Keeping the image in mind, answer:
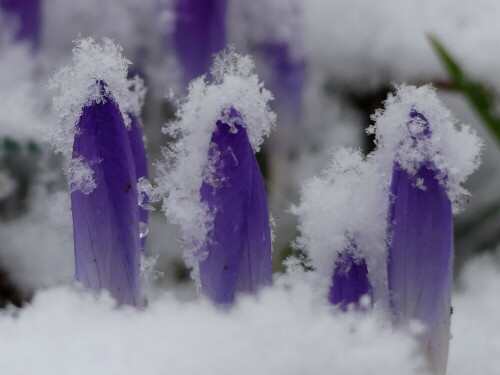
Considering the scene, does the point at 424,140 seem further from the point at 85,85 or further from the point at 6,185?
the point at 6,185

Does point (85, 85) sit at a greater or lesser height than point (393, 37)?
lesser

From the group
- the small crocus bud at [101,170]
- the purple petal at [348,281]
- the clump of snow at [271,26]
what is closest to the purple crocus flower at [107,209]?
the small crocus bud at [101,170]

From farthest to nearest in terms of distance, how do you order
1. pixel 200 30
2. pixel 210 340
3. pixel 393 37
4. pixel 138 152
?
pixel 393 37 → pixel 200 30 → pixel 138 152 → pixel 210 340

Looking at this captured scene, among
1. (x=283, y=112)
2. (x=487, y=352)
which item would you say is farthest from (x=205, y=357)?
(x=283, y=112)

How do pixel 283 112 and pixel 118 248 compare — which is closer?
pixel 118 248

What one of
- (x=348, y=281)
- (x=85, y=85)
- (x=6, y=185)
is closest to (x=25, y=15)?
(x=6, y=185)

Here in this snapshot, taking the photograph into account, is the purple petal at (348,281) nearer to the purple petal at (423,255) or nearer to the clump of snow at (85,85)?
the purple petal at (423,255)

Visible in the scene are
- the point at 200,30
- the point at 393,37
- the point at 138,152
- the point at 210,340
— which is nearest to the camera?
the point at 210,340

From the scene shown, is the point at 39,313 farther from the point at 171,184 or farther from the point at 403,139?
the point at 403,139
